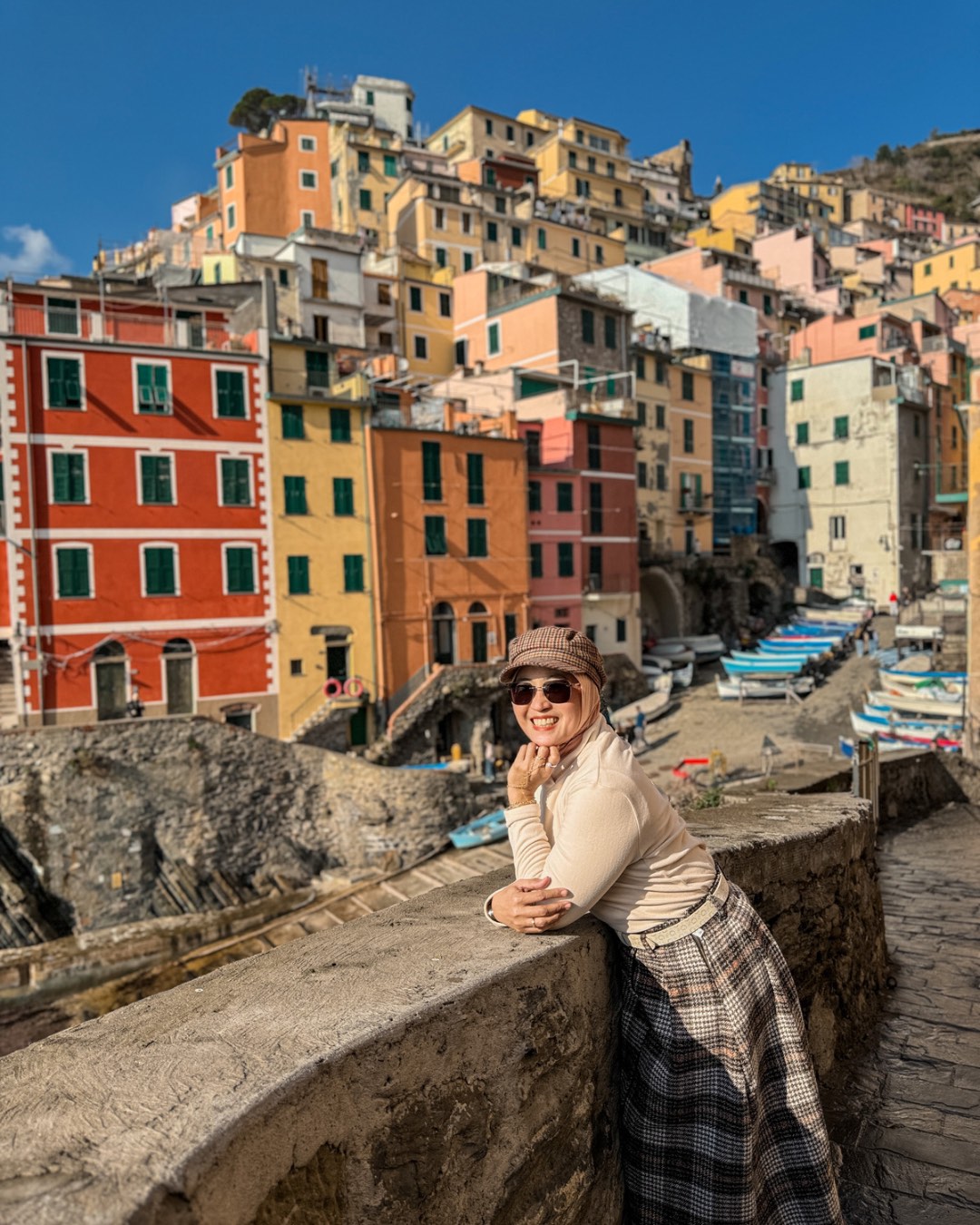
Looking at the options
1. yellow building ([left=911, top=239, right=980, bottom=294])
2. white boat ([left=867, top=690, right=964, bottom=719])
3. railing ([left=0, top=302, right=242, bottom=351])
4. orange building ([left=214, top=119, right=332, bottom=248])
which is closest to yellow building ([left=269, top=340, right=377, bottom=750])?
railing ([left=0, top=302, right=242, bottom=351])

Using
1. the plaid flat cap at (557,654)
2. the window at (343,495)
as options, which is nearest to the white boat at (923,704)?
the window at (343,495)

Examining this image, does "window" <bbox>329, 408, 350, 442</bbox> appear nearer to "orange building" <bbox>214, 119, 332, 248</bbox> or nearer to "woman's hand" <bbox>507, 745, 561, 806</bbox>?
"woman's hand" <bbox>507, 745, 561, 806</bbox>

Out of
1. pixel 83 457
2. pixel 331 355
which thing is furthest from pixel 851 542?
pixel 83 457

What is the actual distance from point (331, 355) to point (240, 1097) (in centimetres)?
3118

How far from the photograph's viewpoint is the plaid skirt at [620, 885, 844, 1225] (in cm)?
245

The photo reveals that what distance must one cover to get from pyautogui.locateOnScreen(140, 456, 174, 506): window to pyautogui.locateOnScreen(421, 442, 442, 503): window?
8.21 metres

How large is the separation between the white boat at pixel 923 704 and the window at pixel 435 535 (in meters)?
15.5

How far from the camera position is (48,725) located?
2291 cm

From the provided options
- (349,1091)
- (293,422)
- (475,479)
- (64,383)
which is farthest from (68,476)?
(349,1091)

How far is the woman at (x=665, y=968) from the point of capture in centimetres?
241

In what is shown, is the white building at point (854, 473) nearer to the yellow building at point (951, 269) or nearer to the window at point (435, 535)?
the yellow building at point (951, 269)

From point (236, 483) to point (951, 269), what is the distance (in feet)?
217

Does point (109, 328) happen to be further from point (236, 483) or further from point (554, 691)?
point (554, 691)

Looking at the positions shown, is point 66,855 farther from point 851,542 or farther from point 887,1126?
point 851,542
